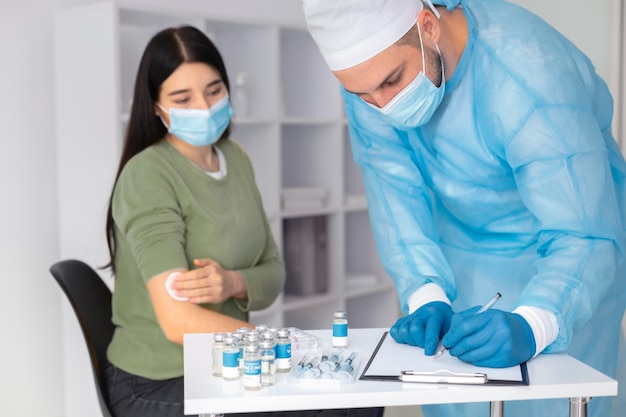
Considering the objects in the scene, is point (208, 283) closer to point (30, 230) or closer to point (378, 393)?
point (378, 393)

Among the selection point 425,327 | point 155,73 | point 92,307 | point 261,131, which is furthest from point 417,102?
point 261,131

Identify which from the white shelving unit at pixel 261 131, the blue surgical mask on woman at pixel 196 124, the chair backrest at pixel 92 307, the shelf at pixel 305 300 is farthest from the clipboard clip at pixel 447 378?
the shelf at pixel 305 300

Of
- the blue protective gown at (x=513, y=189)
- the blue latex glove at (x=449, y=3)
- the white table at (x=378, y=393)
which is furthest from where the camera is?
the blue latex glove at (x=449, y=3)

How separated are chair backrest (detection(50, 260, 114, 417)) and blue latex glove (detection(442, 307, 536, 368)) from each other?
94 cm

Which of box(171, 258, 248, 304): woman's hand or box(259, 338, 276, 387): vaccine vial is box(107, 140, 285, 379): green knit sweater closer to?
box(171, 258, 248, 304): woman's hand

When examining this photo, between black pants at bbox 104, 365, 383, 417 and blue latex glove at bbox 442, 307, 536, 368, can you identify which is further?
black pants at bbox 104, 365, 383, 417

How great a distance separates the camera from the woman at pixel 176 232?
1930 millimetres

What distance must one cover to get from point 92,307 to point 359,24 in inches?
40.9

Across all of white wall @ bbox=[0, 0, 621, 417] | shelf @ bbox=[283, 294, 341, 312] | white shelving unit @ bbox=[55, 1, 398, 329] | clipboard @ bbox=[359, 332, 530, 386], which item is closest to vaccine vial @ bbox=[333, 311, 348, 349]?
clipboard @ bbox=[359, 332, 530, 386]

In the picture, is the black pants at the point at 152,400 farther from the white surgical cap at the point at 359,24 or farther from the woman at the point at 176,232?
the white surgical cap at the point at 359,24

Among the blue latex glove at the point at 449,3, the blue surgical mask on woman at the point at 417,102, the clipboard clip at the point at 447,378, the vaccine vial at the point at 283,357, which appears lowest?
the clipboard clip at the point at 447,378

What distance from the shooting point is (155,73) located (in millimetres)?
2164

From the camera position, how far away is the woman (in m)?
1.93

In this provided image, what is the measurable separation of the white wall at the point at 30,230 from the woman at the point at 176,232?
841 mm
